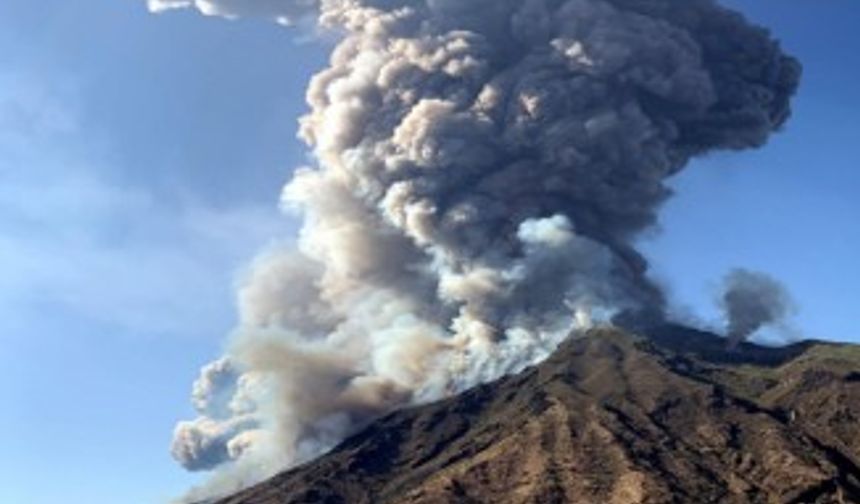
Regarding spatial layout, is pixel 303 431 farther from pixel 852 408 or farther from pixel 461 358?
pixel 852 408

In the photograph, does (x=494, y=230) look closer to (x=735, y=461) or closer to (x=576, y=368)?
(x=576, y=368)

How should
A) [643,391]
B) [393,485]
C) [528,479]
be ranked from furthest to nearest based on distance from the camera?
[643,391], [393,485], [528,479]

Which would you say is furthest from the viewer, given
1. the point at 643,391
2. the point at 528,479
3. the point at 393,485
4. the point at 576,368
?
the point at 576,368

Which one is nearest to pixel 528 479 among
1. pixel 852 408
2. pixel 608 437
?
pixel 608 437

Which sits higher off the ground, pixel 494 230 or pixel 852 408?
pixel 494 230

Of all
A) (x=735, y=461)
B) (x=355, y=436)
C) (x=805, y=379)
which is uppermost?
(x=355, y=436)

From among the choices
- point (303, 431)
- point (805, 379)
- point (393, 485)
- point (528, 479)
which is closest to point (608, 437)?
point (528, 479)

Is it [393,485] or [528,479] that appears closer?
[528,479]
